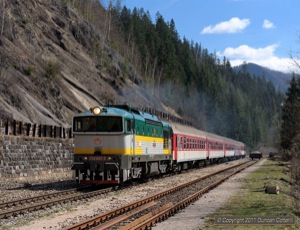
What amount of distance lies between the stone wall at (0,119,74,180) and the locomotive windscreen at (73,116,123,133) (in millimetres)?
5576

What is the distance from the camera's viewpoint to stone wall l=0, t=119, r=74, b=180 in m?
24.9

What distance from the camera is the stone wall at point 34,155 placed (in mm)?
24861

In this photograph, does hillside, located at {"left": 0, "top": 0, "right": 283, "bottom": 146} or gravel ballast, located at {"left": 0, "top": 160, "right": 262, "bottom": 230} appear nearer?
gravel ballast, located at {"left": 0, "top": 160, "right": 262, "bottom": 230}

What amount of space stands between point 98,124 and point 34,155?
25.6 ft

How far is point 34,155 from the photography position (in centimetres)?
2734

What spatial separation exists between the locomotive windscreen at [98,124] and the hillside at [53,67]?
1264cm

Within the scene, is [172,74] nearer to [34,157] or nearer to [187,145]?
[187,145]

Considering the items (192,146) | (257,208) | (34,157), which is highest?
(192,146)

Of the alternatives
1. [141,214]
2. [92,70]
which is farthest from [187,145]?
[92,70]

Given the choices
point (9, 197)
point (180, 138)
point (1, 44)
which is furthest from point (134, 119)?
point (1, 44)

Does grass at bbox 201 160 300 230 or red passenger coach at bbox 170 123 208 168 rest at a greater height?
red passenger coach at bbox 170 123 208 168

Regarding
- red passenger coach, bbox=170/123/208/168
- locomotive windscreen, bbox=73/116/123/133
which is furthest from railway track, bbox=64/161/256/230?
red passenger coach, bbox=170/123/208/168

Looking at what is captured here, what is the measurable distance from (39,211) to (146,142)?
34.2 feet

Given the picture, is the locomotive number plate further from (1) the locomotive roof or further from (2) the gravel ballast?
(1) the locomotive roof
